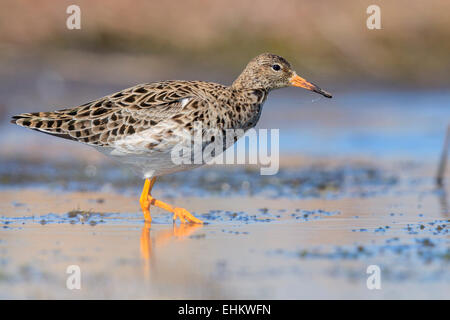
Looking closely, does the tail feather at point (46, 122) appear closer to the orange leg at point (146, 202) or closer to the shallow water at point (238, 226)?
the shallow water at point (238, 226)

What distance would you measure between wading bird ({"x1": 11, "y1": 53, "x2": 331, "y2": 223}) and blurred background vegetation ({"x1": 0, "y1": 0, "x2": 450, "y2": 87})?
11.8 meters

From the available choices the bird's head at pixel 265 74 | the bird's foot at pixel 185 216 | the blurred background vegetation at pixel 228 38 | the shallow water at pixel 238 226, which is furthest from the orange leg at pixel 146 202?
the blurred background vegetation at pixel 228 38

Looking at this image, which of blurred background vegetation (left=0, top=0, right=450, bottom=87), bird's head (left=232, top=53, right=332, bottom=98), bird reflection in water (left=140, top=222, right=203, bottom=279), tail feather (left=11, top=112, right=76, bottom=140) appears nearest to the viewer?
bird reflection in water (left=140, top=222, right=203, bottom=279)

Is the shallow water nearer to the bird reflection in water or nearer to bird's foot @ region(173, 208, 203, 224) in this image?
the bird reflection in water

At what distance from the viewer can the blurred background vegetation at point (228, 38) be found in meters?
22.1

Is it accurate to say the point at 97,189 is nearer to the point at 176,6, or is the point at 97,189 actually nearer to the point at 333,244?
the point at 333,244

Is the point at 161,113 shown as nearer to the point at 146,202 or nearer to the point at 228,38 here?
the point at 146,202

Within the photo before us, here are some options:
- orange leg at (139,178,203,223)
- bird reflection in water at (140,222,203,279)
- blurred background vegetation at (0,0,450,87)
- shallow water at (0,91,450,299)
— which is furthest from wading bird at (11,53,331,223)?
blurred background vegetation at (0,0,450,87)

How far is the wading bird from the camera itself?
901cm

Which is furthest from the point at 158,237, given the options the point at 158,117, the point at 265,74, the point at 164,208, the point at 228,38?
the point at 228,38

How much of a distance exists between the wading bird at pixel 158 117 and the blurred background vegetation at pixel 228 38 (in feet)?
38.7

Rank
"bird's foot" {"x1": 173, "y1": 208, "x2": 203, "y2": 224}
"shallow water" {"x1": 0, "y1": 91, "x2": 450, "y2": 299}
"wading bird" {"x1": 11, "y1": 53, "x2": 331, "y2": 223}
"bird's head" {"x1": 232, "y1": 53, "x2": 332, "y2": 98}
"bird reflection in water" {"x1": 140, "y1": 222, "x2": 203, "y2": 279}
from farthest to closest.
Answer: "bird's head" {"x1": 232, "y1": 53, "x2": 332, "y2": 98} → "wading bird" {"x1": 11, "y1": 53, "x2": 331, "y2": 223} → "bird's foot" {"x1": 173, "y1": 208, "x2": 203, "y2": 224} → "bird reflection in water" {"x1": 140, "y1": 222, "x2": 203, "y2": 279} → "shallow water" {"x1": 0, "y1": 91, "x2": 450, "y2": 299}

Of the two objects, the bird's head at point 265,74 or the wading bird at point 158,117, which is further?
the bird's head at point 265,74

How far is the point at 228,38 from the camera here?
79.0 ft
